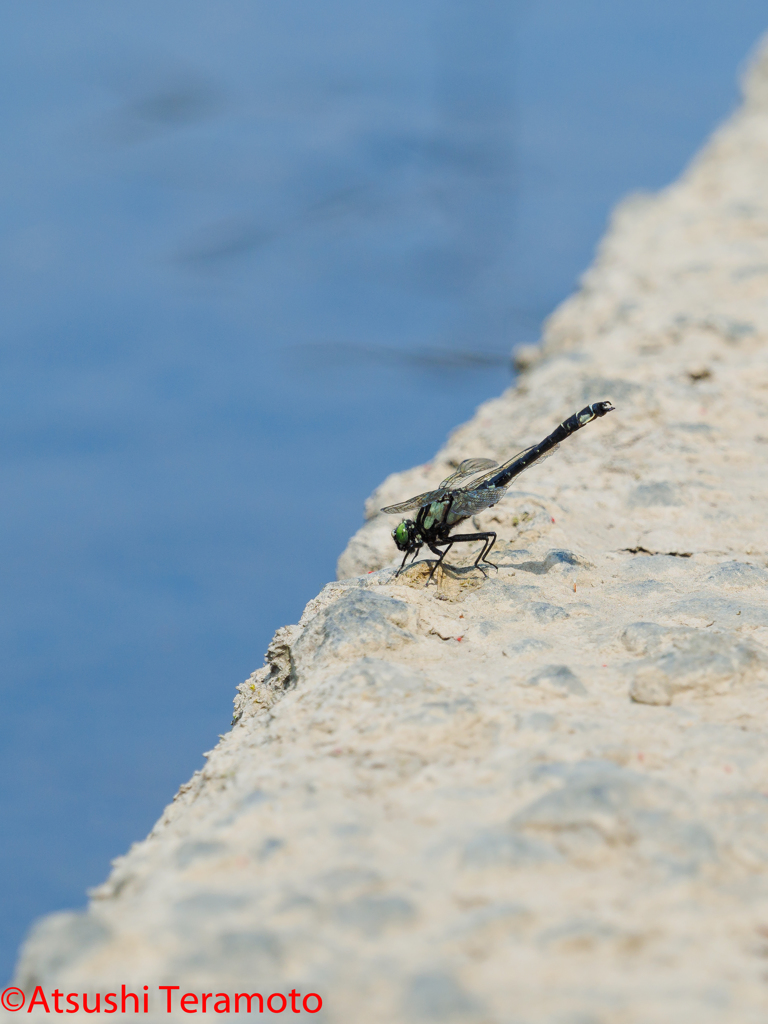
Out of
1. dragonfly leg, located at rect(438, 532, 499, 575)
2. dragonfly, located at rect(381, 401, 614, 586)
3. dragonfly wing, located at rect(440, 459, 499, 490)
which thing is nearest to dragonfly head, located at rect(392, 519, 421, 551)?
dragonfly, located at rect(381, 401, 614, 586)

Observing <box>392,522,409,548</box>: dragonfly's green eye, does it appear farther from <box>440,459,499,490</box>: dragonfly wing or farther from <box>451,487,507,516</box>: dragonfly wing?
<box>440,459,499,490</box>: dragonfly wing

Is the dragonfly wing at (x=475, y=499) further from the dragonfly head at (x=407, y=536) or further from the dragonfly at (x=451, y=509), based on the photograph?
the dragonfly head at (x=407, y=536)

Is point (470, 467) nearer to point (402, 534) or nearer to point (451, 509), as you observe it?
point (451, 509)

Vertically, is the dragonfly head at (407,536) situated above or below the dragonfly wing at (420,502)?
below

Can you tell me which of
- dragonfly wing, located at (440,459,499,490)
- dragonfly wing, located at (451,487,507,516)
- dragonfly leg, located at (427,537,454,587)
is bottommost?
dragonfly leg, located at (427,537,454,587)

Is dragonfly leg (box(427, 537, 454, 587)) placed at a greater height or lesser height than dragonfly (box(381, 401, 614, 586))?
lesser

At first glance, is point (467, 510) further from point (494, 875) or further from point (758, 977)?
point (758, 977)

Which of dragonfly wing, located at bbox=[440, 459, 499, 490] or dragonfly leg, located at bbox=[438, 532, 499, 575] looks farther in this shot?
dragonfly wing, located at bbox=[440, 459, 499, 490]

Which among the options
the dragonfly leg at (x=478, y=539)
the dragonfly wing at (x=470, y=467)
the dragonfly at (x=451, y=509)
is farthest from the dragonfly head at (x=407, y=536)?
the dragonfly wing at (x=470, y=467)
